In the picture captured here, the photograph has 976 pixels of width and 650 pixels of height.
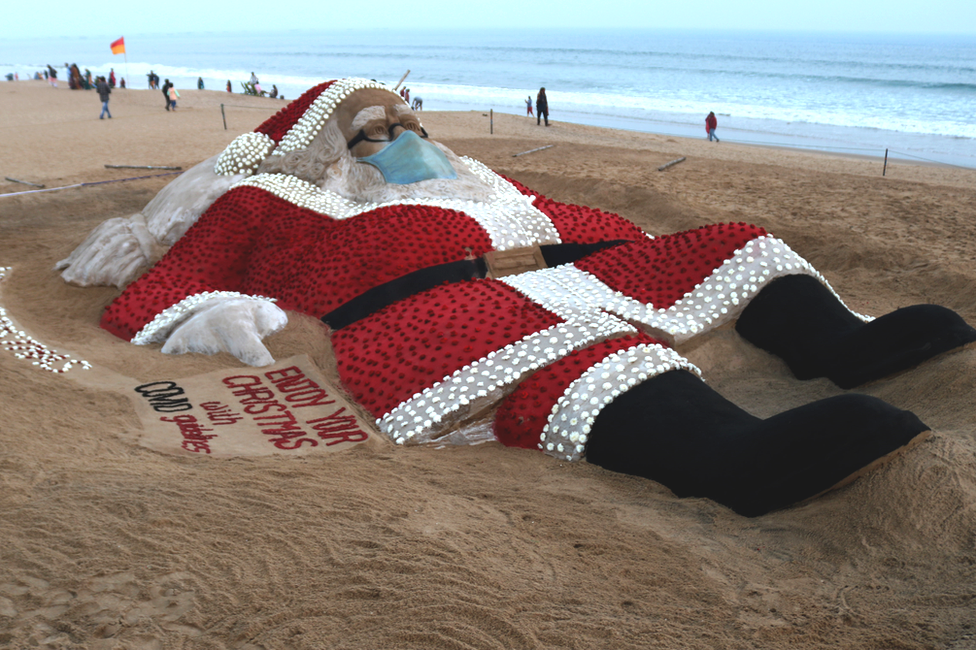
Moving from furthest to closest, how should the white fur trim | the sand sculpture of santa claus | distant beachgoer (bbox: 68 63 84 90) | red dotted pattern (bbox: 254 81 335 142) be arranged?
1. distant beachgoer (bbox: 68 63 84 90)
2. red dotted pattern (bbox: 254 81 335 142)
3. the white fur trim
4. the sand sculpture of santa claus

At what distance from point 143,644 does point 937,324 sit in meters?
5.12

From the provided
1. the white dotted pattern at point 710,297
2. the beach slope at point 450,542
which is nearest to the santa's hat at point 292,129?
the beach slope at point 450,542

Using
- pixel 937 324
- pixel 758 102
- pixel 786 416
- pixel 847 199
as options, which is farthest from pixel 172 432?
pixel 758 102

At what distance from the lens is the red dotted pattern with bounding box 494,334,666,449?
447 cm

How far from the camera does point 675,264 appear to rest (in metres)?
5.73

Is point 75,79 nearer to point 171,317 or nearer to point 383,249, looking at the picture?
point 171,317

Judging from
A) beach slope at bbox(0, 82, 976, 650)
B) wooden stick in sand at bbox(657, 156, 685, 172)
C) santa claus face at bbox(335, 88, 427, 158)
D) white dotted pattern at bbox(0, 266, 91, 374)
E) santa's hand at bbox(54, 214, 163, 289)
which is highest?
santa claus face at bbox(335, 88, 427, 158)

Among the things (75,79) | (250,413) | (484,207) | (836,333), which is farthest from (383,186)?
(75,79)

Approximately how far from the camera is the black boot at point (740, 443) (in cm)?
338

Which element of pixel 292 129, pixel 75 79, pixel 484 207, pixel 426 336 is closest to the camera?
pixel 426 336

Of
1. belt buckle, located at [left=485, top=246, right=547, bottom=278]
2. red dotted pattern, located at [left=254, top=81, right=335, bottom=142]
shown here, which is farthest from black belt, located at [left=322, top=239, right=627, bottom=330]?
red dotted pattern, located at [left=254, top=81, right=335, bottom=142]

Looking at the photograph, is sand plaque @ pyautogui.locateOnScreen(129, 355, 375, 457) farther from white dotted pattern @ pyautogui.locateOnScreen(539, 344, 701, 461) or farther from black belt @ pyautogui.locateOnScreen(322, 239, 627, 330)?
white dotted pattern @ pyautogui.locateOnScreen(539, 344, 701, 461)

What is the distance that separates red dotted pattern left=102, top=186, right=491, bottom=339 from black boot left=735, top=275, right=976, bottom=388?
95.1 inches

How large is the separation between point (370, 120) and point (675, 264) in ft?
10.8
